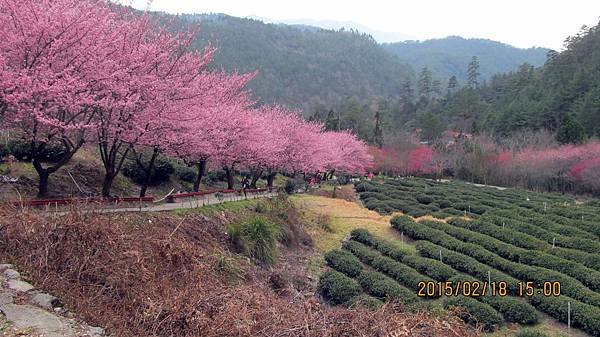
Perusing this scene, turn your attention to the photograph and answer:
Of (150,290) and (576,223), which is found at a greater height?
(150,290)

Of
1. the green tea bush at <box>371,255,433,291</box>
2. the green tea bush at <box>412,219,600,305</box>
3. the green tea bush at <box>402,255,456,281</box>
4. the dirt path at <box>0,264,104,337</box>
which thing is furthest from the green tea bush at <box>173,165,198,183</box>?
the dirt path at <box>0,264,104,337</box>

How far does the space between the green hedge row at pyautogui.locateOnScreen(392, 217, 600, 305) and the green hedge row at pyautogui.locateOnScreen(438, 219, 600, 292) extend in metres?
0.62

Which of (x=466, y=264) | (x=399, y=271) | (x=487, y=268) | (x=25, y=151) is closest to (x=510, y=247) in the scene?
(x=487, y=268)

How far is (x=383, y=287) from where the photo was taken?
14406mm

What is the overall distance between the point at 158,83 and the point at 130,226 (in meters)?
5.60

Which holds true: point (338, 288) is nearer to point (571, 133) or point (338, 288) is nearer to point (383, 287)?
point (383, 287)

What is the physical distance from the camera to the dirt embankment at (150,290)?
655 cm

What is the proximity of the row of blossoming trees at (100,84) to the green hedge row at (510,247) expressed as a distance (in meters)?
12.0

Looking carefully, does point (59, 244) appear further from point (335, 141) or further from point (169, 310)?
point (335, 141)

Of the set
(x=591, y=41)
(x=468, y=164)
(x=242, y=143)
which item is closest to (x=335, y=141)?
(x=468, y=164)

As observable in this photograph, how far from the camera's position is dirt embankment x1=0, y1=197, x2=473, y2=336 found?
6.55m

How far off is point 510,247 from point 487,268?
2.79m

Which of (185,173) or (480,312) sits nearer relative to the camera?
(480,312)

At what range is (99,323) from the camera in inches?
248
